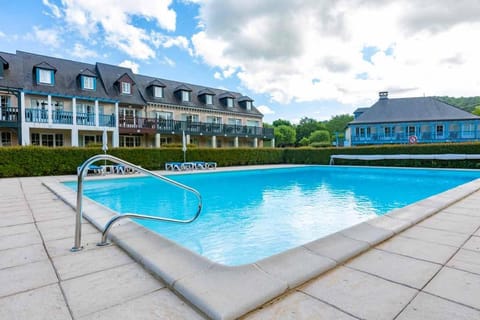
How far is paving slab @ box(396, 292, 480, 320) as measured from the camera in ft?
5.36

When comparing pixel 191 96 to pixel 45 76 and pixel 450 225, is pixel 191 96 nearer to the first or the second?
pixel 45 76

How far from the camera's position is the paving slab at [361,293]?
1712mm

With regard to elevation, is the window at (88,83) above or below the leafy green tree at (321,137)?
above

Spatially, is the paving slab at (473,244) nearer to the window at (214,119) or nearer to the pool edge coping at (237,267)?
the pool edge coping at (237,267)

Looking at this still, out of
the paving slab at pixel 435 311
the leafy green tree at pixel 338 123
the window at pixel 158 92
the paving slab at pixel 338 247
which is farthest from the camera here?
the leafy green tree at pixel 338 123

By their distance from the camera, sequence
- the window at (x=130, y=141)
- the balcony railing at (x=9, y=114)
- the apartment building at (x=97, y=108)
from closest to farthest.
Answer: the balcony railing at (x=9, y=114) → the apartment building at (x=97, y=108) → the window at (x=130, y=141)

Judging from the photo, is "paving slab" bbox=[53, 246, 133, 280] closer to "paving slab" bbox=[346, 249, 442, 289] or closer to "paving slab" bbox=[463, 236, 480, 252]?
"paving slab" bbox=[346, 249, 442, 289]

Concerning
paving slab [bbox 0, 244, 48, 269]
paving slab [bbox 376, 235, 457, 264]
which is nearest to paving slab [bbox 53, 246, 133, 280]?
paving slab [bbox 0, 244, 48, 269]

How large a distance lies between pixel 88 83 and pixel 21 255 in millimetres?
21184

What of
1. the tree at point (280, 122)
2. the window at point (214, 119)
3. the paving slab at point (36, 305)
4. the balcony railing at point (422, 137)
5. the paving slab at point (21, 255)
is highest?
the tree at point (280, 122)

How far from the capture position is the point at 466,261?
2479 mm

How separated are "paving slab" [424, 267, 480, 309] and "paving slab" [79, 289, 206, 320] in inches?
70.3

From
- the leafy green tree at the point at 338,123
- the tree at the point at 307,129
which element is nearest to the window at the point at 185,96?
the tree at the point at 307,129

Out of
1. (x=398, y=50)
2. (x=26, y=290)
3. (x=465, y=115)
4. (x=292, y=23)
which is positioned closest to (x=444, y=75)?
(x=398, y=50)
